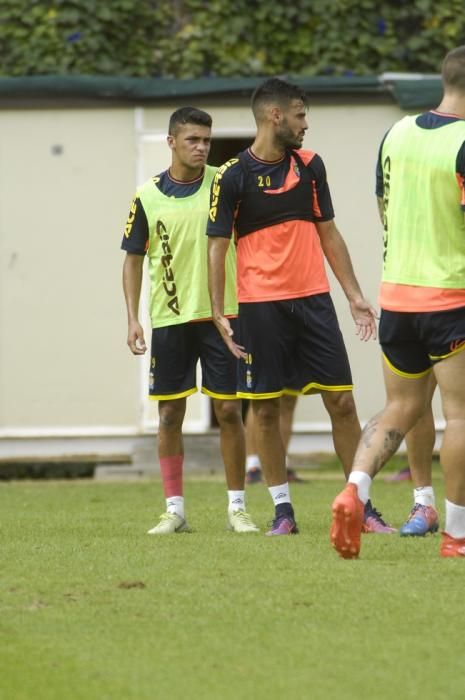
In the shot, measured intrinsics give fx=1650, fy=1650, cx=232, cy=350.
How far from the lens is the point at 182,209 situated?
8.59m

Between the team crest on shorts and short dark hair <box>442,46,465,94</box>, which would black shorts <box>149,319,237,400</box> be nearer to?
the team crest on shorts

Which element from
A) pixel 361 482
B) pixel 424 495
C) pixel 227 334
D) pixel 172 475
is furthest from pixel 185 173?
pixel 361 482

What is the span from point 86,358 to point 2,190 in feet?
5.11

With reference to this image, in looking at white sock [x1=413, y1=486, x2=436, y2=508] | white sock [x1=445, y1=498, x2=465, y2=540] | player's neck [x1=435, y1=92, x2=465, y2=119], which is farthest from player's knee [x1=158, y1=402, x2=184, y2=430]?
player's neck [x1=435, y1=92, x2=465, y2=119]

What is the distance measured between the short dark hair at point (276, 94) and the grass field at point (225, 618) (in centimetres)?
216

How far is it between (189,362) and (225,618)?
9.40 ft

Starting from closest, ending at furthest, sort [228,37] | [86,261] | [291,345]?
[291,345] < [86,261] < [228,37]

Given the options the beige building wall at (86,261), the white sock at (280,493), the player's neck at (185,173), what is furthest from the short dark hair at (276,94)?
the beige building wall at (86,261)

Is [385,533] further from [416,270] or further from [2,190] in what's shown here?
[2,190]

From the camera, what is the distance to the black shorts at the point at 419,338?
279 inches

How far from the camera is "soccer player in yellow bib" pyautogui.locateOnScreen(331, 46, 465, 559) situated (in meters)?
7.02

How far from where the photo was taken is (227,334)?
802 cm

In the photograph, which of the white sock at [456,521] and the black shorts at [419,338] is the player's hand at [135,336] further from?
the white sock at [456,521]

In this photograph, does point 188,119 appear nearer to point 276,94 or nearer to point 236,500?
point 276,94
